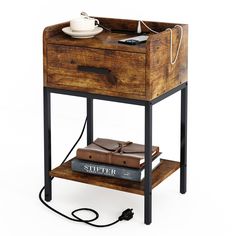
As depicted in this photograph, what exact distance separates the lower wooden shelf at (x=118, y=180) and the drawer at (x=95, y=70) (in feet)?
1.30

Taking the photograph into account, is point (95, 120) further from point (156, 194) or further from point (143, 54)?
point (143, 54)

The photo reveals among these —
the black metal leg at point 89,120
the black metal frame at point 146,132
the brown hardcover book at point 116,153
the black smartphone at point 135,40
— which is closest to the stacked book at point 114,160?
the brown hardcover book at point 116,153

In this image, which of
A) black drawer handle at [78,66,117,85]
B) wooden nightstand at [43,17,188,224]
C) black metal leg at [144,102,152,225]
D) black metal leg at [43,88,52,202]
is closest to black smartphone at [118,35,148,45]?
wooden nightstand at [43,17,188,224]

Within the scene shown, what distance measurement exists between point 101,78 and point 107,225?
2.02 feet

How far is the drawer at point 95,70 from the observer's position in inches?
145

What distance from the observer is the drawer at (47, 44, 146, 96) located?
12.0 ft

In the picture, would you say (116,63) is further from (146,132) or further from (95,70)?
(146,132)

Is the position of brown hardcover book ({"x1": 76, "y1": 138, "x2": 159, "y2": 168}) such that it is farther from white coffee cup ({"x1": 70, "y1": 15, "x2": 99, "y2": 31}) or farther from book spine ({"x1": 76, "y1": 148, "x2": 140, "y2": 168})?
white coffee cup ({"x1": 70, "y1": 15, "x2": 99, "y2": 31})

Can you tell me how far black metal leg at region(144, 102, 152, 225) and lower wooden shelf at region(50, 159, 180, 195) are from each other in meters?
0.03

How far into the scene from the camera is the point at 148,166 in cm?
375

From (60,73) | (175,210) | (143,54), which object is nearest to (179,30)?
(143,54)

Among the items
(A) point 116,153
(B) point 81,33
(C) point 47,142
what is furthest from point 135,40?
(C) point 47,142

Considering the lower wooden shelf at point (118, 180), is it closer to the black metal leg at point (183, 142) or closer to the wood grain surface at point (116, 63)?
the black metal leg at point (183, 142)
